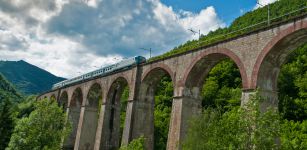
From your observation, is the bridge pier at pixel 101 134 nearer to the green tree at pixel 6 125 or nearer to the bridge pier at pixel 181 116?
the bridge pier at pixel 181 116

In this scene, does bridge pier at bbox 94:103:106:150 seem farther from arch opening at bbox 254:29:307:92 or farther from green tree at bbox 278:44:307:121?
arch opening at bbox 254:29:307:92

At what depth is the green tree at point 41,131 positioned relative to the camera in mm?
27109

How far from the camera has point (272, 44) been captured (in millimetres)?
17781

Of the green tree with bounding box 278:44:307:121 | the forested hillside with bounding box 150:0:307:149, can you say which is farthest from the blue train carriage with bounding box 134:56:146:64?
the green tree with bounding box 278:44:307:121

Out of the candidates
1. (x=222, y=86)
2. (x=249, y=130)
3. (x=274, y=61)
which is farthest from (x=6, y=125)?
(x=249, y=130)

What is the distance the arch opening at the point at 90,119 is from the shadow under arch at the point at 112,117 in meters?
3.86

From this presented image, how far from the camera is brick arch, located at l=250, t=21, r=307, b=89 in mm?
16673

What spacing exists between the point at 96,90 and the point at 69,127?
29.2 feet

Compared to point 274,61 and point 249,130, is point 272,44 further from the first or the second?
point 249,130

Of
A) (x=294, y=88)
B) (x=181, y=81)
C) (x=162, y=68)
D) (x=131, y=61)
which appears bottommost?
(x=181, y=81)

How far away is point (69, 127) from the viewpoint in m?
29.0

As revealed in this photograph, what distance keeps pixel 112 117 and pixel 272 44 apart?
19225mm

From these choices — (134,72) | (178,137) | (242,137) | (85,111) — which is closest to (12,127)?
(85,111)

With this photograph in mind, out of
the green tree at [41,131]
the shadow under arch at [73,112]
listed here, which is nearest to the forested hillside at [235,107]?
the shadow under arch at [73,112]
